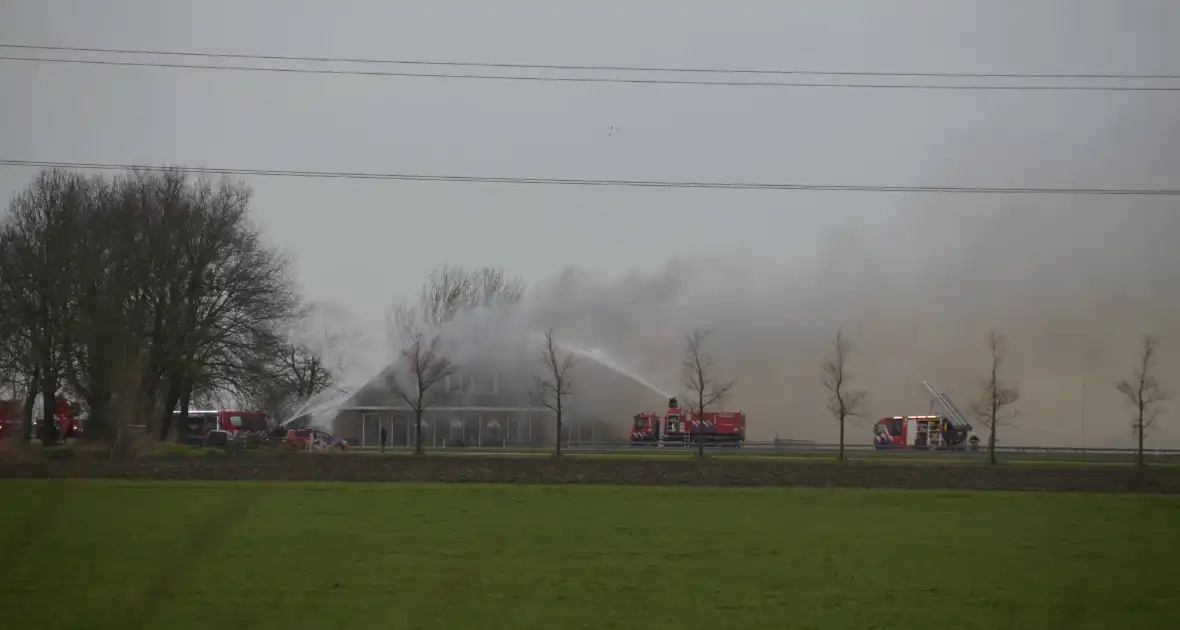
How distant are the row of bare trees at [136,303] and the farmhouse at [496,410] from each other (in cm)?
1087

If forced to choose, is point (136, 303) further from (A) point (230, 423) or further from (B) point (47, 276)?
(A) point (230, 423)

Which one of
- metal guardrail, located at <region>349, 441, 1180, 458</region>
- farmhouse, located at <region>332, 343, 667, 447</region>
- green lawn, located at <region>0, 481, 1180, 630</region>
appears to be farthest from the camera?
farmhouse, located at <region>332, 343, 667, 447</region>

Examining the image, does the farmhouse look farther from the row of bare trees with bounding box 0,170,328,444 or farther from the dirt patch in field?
the dirt patch in field

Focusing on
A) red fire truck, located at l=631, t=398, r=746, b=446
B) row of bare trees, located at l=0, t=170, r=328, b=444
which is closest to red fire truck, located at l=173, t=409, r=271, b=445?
row of bare trees, located at l=0, t=170, r=328, b=444

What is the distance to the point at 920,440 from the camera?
81500 millimetres

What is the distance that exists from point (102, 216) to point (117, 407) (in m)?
10.9

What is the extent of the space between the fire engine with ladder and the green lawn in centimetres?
4948

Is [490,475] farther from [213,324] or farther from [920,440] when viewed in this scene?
[920,440]

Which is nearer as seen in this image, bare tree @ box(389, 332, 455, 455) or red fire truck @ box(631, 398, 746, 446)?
bare tree @ box(389, 332, 455, 455)

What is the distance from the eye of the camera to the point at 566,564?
60.9 ft

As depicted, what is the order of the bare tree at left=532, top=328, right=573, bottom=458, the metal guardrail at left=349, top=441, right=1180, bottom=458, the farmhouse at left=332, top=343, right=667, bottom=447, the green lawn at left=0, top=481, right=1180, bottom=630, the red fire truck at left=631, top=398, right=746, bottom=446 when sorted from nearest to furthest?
the green lawn at left=0, top=481, right=1180, bottom=630, the bare tree at left=532, top=328, right=573, bottom=458, the metal guardrail at left=349, top=441, right=1180, bottom=458, the farmhouse at left=332, top=343, right=667, bottom=447, the red fire truck at left=631, top=398, right=746, bottom=446

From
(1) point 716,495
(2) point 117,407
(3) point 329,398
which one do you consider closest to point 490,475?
(1) point 716,495

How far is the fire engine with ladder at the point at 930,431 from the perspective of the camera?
3046 inches

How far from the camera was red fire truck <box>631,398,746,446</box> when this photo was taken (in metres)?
80.9
